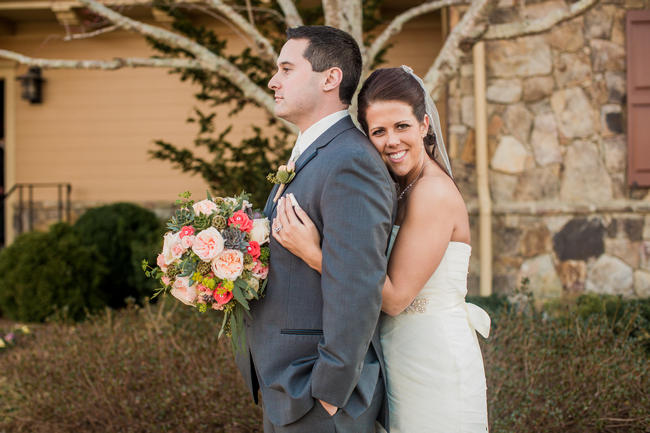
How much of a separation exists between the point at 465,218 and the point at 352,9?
9.31 feet

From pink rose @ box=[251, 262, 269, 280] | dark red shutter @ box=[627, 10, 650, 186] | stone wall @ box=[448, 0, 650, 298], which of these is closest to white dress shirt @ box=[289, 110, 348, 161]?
pink rose @ box=[251, 262, 269, 280]

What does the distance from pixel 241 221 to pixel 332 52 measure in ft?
2.30

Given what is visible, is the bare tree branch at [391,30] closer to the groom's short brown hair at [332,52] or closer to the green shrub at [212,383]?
the green shrub at [212,383]

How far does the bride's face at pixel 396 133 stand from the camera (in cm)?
216

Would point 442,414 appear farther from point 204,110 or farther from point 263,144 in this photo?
point 204,110

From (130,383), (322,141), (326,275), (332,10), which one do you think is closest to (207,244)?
(326,275)

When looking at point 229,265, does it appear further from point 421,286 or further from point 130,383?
point 130,383

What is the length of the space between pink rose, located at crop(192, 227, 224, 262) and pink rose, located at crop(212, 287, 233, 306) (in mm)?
115

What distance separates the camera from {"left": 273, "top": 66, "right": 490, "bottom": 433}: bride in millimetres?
2100

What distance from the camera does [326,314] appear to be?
1828 millimetres

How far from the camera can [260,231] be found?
2.04 m

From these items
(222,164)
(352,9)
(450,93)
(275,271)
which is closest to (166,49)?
(222,164)

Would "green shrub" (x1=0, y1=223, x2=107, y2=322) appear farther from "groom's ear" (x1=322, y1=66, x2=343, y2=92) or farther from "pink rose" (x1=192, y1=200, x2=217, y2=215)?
"groom's ear" (x1=322, y1=66, x2=343, y2=92)

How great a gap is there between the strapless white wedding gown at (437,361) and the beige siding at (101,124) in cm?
663
